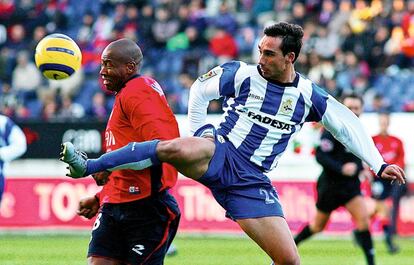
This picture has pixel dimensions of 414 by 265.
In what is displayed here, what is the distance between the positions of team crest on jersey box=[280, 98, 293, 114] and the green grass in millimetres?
4974

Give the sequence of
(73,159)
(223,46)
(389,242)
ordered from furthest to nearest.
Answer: (223,46)
(389,242)
(73,159)

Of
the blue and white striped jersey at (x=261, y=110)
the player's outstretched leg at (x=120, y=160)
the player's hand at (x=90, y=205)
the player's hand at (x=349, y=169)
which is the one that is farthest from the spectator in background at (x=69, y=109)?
the player's outstretched leg at (x=120, y=160)

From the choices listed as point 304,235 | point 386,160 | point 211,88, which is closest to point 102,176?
point 211,88

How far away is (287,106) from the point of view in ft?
25.9

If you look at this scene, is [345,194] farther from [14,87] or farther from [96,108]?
[14,87]

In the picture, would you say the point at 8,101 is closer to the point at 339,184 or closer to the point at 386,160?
the point at 386,160

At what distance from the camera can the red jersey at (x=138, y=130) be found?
7.04m

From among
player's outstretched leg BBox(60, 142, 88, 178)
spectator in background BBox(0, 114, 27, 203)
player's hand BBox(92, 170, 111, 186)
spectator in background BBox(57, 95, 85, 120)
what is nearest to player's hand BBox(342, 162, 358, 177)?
spectator in background BBox(0, 114, 27, 203)

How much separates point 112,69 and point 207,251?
304 inches

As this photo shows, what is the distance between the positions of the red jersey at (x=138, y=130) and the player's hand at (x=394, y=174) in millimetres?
1768

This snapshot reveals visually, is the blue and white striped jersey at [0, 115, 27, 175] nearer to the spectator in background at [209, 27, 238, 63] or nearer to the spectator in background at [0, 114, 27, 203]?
the spectator in background at [0, 114, 27, 203]

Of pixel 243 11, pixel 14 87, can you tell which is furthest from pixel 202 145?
pixel 243 11

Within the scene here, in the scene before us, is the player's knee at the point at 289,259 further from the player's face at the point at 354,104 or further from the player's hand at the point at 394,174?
the player's face at the point at 354,104

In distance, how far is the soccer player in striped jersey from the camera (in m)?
7.55
